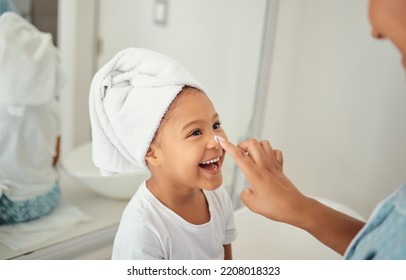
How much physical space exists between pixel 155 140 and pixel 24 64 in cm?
39

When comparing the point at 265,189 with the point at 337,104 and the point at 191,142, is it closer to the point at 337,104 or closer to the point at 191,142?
the point at 191,142

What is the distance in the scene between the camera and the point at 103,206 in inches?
49.8

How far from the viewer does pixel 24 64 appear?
991 millimetres

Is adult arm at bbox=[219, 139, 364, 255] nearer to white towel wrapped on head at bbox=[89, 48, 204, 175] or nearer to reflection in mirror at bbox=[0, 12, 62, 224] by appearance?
white towel wrapped on head at bbox=[89, 48, 204, 175]

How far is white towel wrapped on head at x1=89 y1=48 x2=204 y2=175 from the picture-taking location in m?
0.80

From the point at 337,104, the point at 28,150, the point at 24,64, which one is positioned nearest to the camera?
the point at 24,64

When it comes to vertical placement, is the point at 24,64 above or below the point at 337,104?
above

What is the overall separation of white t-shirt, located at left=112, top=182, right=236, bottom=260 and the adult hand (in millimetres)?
190

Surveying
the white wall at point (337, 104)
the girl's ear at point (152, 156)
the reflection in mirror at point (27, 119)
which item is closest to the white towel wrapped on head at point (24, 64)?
the reflection in mirror at point (27, 119)

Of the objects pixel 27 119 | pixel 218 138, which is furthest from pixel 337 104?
pixel 27 119

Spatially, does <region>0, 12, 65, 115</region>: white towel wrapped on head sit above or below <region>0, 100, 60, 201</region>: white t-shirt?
above

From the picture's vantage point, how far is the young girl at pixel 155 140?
2.64 feet

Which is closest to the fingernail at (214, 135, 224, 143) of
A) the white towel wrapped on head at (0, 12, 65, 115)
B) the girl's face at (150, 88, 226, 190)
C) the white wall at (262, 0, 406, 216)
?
the girl's face at (150, 88, 226, 190)
